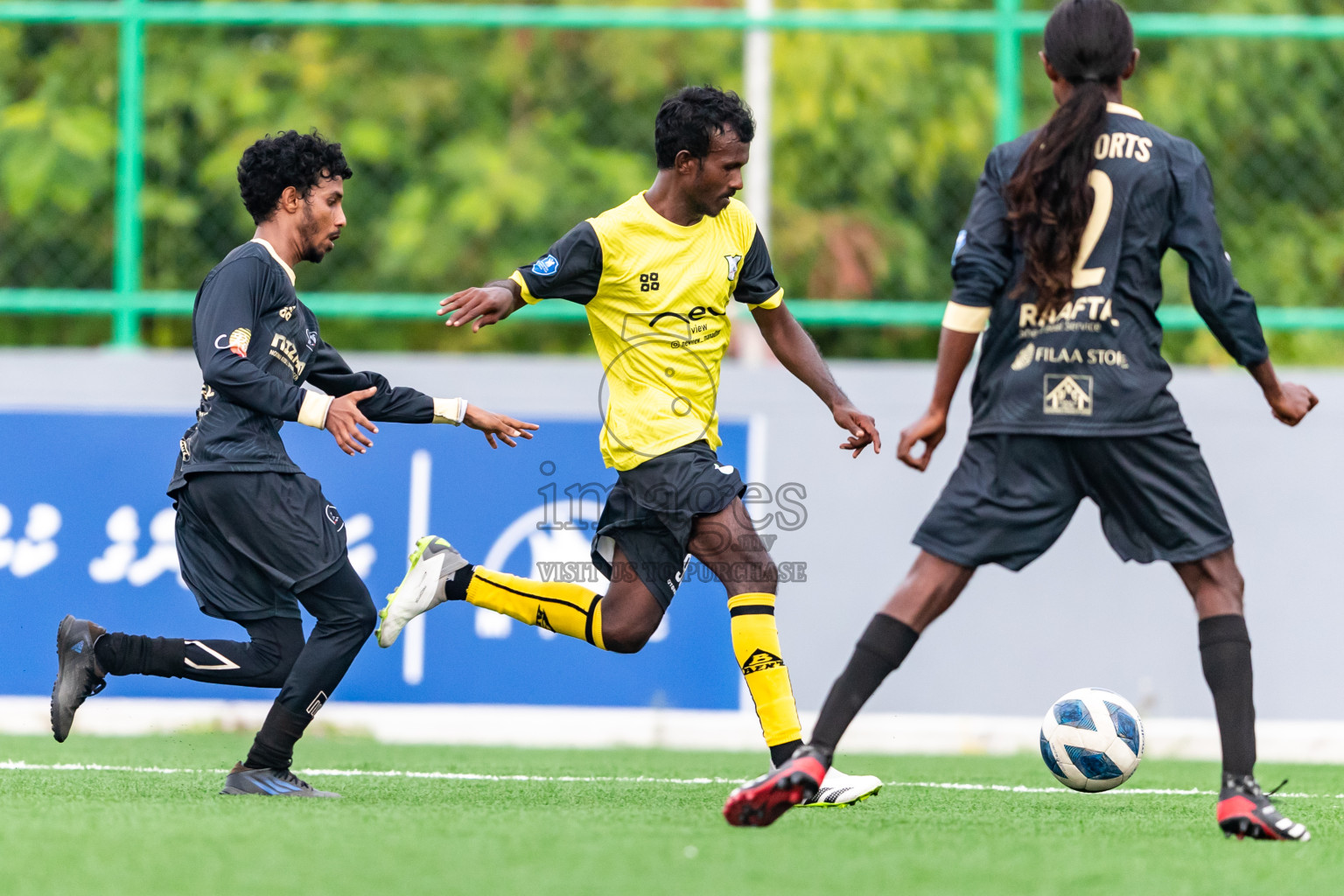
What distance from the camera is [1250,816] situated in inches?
161

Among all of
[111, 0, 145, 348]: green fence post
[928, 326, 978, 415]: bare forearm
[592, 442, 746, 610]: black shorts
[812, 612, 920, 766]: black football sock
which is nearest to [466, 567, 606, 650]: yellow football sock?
[592, 442, 746, 610]: black shorts

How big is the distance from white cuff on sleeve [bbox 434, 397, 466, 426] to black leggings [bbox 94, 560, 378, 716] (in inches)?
21.0

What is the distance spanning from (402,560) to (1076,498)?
3820mm

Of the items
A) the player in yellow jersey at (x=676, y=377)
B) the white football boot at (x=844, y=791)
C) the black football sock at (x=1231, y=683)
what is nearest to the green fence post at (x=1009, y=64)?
the player in yellow jersey at (x=676, y=377)

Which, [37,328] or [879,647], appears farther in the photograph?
[37,328]

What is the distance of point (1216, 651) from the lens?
14.0ft

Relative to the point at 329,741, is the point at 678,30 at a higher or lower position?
higher

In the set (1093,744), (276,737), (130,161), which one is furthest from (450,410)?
(130,161)

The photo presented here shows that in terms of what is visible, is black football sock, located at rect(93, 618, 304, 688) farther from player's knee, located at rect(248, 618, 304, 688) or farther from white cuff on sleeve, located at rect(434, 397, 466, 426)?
white cuff on sleeve, located at rect(434, 397, 466, 426)

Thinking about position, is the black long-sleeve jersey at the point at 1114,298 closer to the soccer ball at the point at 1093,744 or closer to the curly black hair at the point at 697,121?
the curly black hair at the point at 697,121

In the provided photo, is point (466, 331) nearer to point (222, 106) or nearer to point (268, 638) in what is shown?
point (222, 106)

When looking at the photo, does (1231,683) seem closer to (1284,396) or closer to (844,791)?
(1284,396)

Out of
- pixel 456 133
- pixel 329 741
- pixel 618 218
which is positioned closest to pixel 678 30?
pixel 456 133

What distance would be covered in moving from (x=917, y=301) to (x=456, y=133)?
2777mm
